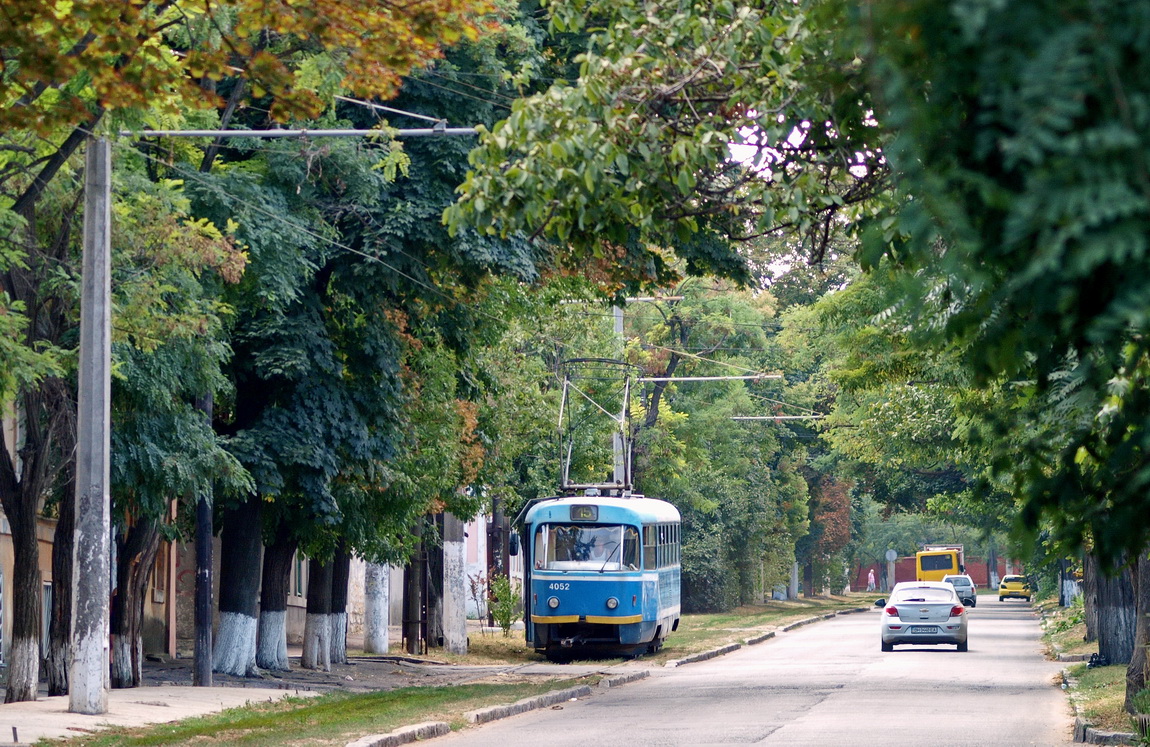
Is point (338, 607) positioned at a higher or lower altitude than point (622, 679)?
higher

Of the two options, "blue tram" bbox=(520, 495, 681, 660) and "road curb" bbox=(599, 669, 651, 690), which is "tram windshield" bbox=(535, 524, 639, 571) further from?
"road curb" bbox=(599, 669, 651, 690)

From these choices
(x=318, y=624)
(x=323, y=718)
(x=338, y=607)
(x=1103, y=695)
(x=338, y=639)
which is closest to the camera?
(x=323, y=718)

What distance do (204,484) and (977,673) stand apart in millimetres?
15250

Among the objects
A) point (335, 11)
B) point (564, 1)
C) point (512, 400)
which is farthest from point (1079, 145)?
point (512, 400)

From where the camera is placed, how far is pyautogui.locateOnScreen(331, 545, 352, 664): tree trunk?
28.8 meters

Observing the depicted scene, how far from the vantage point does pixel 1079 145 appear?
290cm

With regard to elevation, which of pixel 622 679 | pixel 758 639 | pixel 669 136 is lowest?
pixel 758 639

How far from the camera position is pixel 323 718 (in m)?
17.4

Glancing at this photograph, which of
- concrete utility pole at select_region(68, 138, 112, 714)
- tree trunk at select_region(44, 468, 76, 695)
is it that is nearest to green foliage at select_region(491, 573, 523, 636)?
tree trunk at select_region(44, 468, 76, 695)

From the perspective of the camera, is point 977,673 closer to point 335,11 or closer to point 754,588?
point 335,11

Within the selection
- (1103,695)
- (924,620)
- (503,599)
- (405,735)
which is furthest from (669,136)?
(503,599)

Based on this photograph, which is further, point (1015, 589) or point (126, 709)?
point (1015, 589)

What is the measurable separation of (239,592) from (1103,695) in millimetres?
13204

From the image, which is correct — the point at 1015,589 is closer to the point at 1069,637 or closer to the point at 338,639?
the point at 1069,637
